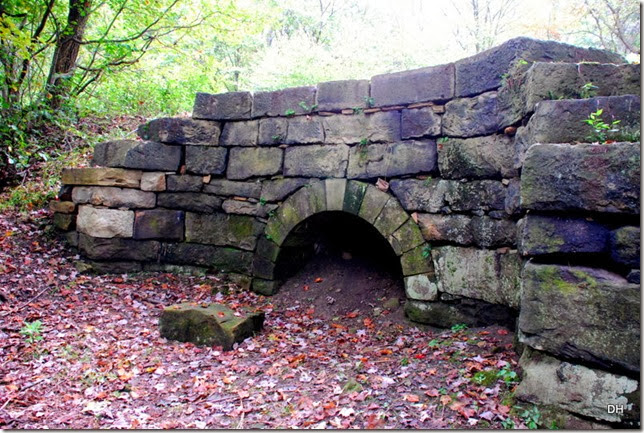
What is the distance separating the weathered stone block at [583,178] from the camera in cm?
235

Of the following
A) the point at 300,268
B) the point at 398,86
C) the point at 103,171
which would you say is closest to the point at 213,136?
the point at 103,171

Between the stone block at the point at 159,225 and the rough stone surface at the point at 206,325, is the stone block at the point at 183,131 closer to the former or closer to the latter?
the stone block at the point at 159,225

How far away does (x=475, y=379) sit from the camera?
302cm

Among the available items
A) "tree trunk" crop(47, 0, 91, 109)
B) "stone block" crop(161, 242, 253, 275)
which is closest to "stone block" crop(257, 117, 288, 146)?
"stone block" crop(161, 242, 253, 275)

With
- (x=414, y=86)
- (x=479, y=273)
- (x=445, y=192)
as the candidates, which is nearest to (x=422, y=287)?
(x=479, y=273)

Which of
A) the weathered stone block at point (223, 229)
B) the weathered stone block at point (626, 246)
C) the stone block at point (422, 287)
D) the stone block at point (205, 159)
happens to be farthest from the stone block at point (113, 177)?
the weathered stone block at point (626, 246)

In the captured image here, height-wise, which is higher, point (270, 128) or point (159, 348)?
point (270, 128)

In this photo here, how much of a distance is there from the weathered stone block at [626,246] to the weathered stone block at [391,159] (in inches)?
79.7

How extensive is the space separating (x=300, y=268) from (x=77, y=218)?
10.3 feet

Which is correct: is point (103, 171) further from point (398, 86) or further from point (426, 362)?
point (426, 362)

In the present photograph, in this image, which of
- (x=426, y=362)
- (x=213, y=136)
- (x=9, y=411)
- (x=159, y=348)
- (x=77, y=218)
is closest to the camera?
(x=9, y=411)

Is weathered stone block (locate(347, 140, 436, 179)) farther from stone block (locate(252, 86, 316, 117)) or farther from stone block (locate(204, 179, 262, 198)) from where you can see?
stone block (locate(204, 179, 262, 198))

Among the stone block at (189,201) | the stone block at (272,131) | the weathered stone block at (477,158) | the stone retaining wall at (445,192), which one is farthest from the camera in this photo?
the stone block at (189,201)

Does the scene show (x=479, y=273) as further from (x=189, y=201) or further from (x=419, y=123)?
(x=189, y=201)
